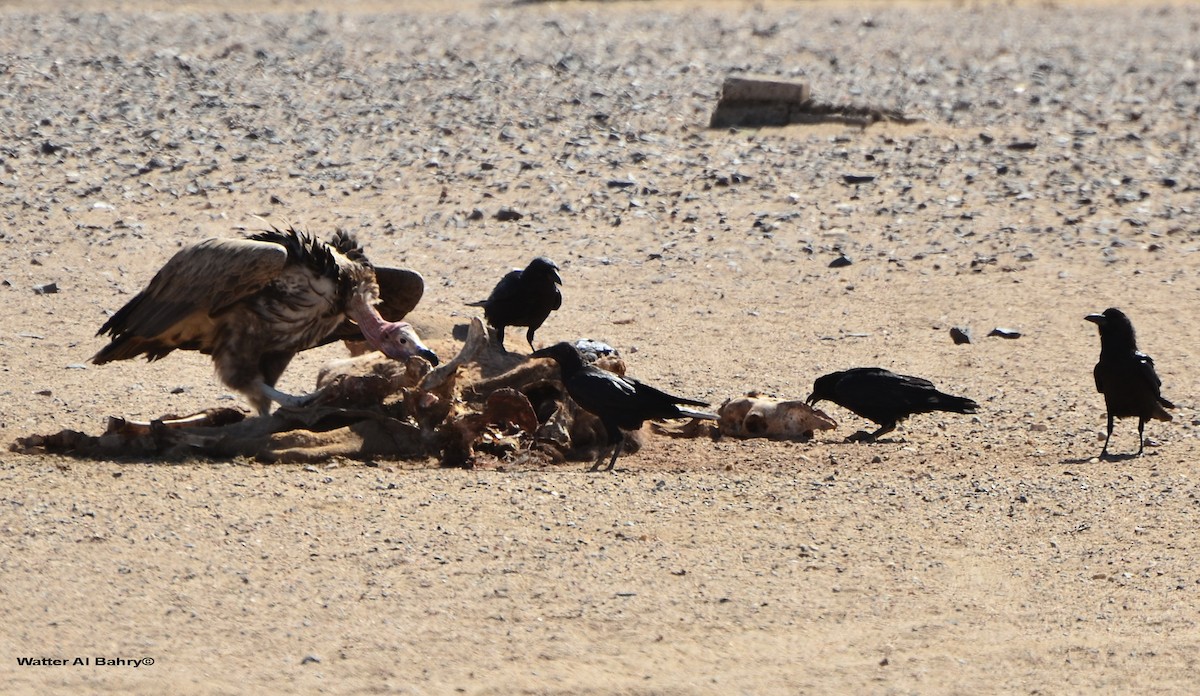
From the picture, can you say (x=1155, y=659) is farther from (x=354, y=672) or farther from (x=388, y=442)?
(x=388, y=442)

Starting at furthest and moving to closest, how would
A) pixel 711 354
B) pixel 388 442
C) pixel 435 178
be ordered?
pixel 435 178, pixel 711 354, pixel 388 442

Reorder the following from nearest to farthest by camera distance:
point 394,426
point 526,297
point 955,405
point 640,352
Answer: point 394,426
point 955,405
point 526,297
point 640,352

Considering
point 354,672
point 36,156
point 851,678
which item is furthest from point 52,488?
point 36,156

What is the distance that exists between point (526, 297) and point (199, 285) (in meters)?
2.19

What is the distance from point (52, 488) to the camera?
6.87 m

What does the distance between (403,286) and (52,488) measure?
247 cm

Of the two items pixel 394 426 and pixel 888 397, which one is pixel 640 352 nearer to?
pixel 888 397

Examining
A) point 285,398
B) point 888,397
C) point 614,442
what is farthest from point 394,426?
point 888,397

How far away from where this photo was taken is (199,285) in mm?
7691

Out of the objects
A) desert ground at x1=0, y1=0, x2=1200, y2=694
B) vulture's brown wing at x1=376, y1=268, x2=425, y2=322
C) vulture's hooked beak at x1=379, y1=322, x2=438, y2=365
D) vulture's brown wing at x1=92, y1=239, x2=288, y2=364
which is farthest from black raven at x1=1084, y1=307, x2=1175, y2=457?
vulture's brown wing at x1=92, y1=239, x2=288, y2=364

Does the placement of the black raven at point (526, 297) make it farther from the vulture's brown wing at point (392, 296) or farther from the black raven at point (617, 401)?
the black raven at point (617, 401)

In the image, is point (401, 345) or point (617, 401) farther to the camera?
point (401, 345)

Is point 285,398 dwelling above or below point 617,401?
below

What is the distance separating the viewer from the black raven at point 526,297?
9.25 m
